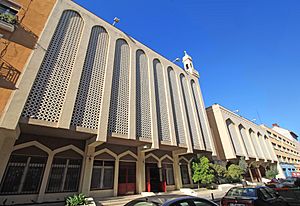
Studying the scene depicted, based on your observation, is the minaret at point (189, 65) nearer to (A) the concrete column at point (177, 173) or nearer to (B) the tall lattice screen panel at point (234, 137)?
(B) the tall lattice screen panel at point (234, 137)

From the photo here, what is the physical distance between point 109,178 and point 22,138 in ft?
20.7

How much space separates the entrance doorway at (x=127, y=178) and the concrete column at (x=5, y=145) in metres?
7.18

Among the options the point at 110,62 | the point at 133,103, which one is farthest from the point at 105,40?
the point at 133,103

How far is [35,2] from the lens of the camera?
11.0m

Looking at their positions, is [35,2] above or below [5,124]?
above

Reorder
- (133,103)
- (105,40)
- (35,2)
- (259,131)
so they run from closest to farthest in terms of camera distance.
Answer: (35,2), (133,103), (105,40), (259,131)

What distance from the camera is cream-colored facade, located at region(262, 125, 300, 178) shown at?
38044 millimetres

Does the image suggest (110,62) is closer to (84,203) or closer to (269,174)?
(84,203)

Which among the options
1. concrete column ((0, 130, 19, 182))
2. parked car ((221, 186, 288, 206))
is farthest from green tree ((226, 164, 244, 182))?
concrete column ((0, 130, 19, 182))

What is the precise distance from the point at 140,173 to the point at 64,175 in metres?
5.83

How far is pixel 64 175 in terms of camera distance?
1025 cm

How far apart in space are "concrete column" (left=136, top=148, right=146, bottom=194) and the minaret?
15.6 metres

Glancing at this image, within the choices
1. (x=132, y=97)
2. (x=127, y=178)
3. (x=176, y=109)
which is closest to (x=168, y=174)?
(x=127, y=178)

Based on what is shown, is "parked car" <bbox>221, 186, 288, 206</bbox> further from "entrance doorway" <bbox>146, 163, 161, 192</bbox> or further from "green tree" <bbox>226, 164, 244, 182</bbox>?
"green tree" <bbox>226, 164, 244, 182</bbox>
